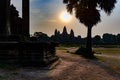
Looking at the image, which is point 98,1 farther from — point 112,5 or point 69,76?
point 69,76

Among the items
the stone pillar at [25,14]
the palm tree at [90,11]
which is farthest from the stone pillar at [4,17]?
the palm tree at [90,11]

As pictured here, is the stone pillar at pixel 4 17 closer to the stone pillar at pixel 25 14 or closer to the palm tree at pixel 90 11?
the stone pillar at pixel 25 14

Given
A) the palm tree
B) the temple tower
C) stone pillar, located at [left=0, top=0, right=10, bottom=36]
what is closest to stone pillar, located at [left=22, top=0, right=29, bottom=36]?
the temple tower

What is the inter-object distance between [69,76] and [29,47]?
284 centimetres

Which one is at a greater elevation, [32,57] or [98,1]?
[98,1]

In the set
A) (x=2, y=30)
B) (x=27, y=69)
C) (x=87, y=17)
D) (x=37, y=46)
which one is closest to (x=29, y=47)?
(x=37, y=46)

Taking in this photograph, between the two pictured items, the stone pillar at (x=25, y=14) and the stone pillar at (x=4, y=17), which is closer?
the stone pillar at (x=4, y=17)

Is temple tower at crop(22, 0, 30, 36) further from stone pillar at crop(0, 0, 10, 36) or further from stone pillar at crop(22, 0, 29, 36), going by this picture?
stone pillar at crop(0, 0, 10, 36)

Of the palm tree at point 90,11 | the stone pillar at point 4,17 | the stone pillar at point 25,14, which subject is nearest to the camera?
the stone pillar at point 4,17

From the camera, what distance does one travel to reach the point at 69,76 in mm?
13477

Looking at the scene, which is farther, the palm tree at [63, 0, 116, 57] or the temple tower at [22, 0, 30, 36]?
the palm tree at [63, 0, 116, 57]

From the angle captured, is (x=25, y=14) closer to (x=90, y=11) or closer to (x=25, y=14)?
(x=25, y=14)

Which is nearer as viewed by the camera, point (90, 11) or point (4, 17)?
point (4, 17)

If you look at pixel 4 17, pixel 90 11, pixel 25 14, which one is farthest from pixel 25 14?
pixel 90 11
